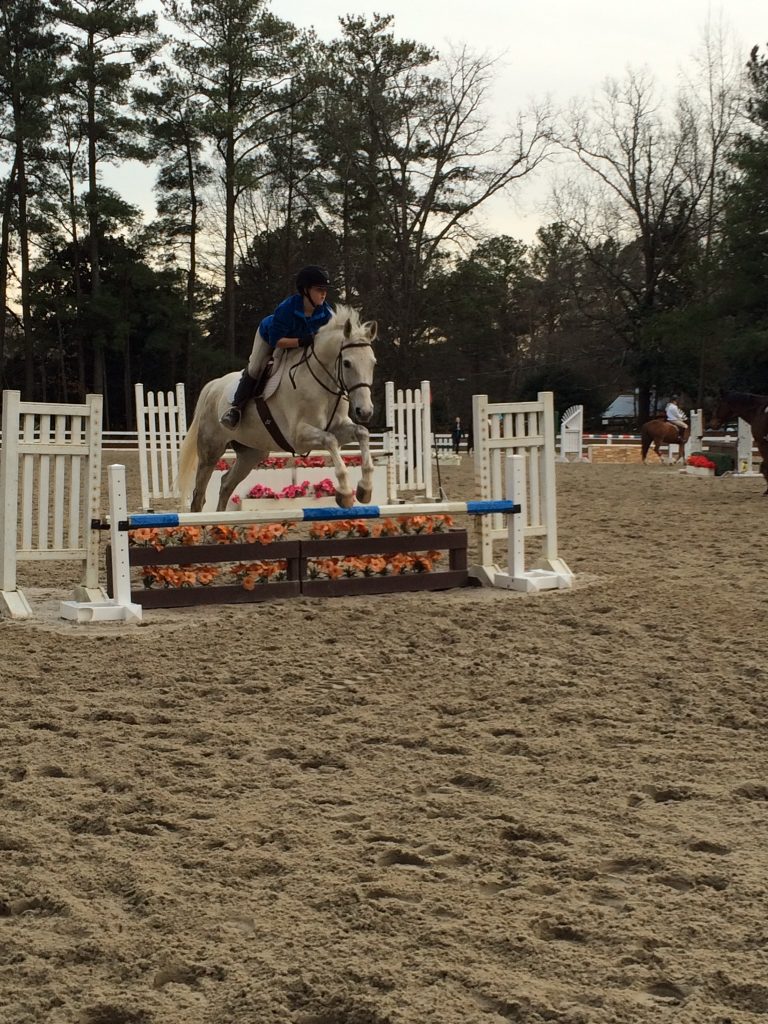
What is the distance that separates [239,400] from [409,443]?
21.6 ft

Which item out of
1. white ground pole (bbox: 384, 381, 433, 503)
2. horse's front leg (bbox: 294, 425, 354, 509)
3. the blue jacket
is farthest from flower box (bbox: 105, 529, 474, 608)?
white ground pole (bbox: 384, 381, 433, 503)

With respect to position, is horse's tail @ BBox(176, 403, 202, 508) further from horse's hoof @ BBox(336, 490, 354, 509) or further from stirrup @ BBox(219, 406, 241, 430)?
horse's hoof @ BBox(336, 490, 354, 509)

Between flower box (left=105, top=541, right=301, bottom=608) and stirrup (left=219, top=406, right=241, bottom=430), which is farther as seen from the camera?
stirrup (left=219, top=406, right=241, bottom=430)

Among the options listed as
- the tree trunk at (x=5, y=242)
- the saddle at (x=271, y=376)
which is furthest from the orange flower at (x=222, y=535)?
the tree trunk at (x=5, y=242)

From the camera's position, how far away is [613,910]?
8.11 feet

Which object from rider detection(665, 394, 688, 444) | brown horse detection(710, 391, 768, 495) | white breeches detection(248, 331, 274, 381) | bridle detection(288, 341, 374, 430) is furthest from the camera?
rider detection(665, 394, 688, 444)

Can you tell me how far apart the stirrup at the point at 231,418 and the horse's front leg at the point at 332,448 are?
2.04 ft

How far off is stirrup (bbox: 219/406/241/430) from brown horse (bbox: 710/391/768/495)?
9.49m

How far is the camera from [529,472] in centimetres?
718

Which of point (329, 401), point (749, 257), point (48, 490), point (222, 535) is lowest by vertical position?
point (222, 535)

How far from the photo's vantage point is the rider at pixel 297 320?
6527 millimetres

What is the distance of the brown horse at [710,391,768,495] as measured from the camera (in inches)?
587

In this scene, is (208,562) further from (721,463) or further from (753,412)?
(721,463)

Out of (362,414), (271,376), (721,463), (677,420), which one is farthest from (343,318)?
(677,420)
